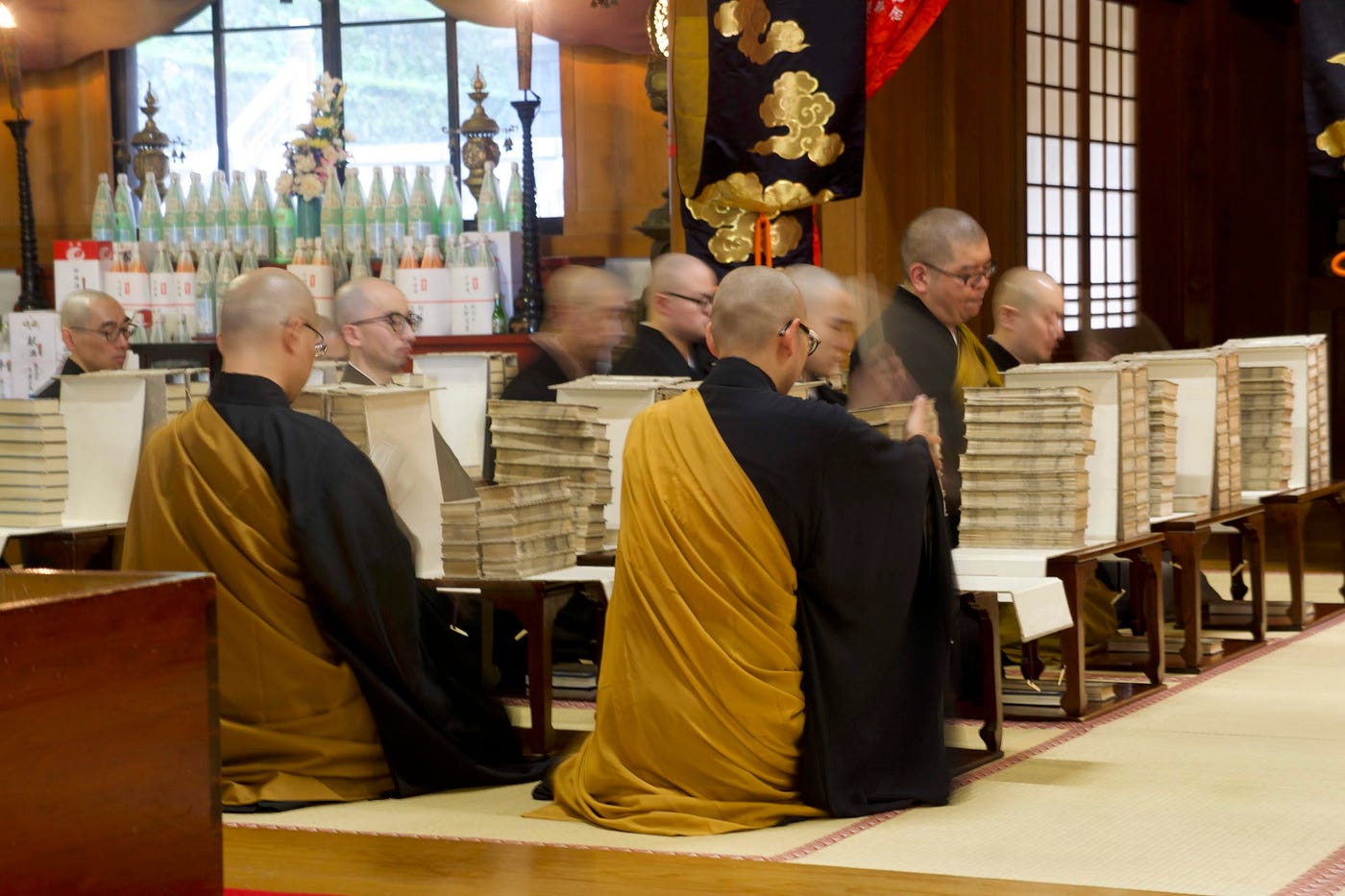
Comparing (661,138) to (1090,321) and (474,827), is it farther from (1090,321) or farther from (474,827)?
(474,827)

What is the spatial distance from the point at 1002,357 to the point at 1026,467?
45.3 inches

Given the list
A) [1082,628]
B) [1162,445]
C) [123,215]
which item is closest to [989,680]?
[1082,628]

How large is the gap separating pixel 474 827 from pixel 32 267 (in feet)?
19.7

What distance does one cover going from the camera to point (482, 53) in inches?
378

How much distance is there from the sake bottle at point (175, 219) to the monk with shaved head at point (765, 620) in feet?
18.9

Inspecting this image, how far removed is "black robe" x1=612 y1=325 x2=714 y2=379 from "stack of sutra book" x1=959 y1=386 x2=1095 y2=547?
3.48 feet

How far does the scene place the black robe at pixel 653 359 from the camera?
234 inches

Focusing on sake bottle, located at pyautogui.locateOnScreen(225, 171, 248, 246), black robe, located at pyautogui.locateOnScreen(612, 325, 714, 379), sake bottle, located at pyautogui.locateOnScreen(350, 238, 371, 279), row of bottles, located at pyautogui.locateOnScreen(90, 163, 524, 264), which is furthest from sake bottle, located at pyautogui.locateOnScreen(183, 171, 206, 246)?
black robe, located at pyautogui.locateOnScreen(612, 325, 714, 379)

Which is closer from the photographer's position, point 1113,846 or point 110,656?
point 110,656

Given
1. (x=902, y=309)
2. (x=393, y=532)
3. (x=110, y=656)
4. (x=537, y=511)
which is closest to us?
(x=110, y=656)

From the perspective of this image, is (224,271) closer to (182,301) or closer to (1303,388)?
(182,301)

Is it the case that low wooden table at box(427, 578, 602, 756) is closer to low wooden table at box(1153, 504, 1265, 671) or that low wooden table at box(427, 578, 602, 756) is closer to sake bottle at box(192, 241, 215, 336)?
low wooden table at box(1153, 504, 1265, 671)

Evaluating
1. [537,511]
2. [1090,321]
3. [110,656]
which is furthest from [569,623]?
[1090,321]

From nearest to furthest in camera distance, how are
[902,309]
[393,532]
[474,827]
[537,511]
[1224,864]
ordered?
1. [1224,864]
2. [474,827]
3. [393,532]
4. [537,511]
5. [902,309]
